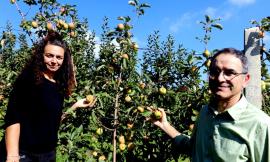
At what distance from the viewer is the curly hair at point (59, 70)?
9.03 ft

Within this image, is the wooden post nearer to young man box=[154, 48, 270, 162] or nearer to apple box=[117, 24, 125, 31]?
young man box=[154, 48, 270, 162]

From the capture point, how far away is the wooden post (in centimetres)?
288

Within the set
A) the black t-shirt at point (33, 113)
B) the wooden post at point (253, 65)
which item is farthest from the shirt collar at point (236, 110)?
the black t-shirt at point (33, 113)

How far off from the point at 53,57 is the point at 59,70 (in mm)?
206

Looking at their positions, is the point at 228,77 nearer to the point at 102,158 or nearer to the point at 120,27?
the point at 120,27

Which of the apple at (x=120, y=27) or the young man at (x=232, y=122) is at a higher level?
the apple at (x=120, y=27)

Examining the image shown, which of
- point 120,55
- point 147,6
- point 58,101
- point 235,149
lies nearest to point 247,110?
point 235,149

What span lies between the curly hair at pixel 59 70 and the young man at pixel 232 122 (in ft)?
3.99

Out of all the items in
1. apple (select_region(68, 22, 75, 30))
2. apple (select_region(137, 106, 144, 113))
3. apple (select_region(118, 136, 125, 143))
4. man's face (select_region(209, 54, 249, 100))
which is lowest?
apple (select_region(118, 136, 125, 143))

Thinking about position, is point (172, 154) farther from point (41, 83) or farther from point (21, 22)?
point (21, 22)

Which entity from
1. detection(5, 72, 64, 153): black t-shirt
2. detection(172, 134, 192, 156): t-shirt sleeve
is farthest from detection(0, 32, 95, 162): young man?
detection(172, 134, 192, 156): t-shirt sleeve

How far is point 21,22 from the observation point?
16.0 feet

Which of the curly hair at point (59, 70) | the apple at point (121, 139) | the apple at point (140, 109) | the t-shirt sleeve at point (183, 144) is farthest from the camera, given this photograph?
the apple at point (121, 139)

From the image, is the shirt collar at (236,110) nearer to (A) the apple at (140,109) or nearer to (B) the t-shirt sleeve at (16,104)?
(B) the t-shirt sleeve at (16,104)
